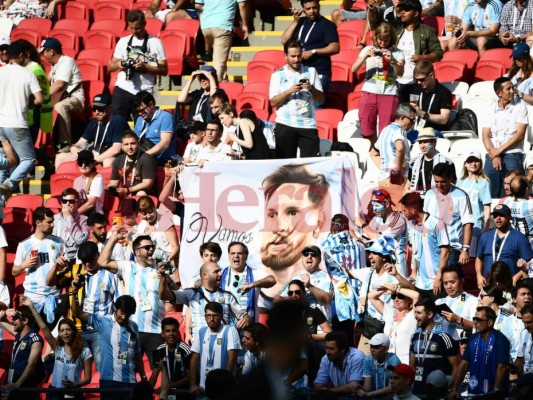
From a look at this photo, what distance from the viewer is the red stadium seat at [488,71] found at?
16453mm

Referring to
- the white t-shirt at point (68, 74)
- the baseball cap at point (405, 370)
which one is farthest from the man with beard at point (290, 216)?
the white t-shirt at point (68, 74)

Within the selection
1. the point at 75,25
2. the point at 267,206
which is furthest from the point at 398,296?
the point at 75,25

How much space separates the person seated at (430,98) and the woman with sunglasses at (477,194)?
1.16 metres

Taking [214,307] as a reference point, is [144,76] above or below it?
above

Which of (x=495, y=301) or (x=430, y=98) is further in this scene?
(x=430, y=98)

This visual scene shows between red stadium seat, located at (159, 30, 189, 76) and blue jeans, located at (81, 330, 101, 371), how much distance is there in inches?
219

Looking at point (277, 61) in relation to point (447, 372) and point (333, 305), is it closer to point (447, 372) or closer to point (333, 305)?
point (333, 305)

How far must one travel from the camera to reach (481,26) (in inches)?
671

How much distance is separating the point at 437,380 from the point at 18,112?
7182mm

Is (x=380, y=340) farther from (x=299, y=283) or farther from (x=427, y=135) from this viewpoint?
(x=427, y=135)

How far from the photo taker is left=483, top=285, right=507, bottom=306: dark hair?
12.6m

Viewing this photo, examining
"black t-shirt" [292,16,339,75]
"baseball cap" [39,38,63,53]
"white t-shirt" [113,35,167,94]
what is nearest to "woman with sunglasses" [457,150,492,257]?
"black t-shirt" [292,16,339,75]

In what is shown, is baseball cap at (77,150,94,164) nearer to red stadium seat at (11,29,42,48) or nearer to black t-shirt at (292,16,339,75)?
black t-shirt at (292,16,339,75)

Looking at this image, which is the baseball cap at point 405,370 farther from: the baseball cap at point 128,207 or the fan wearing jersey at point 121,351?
the baseball cap at point 128,207
